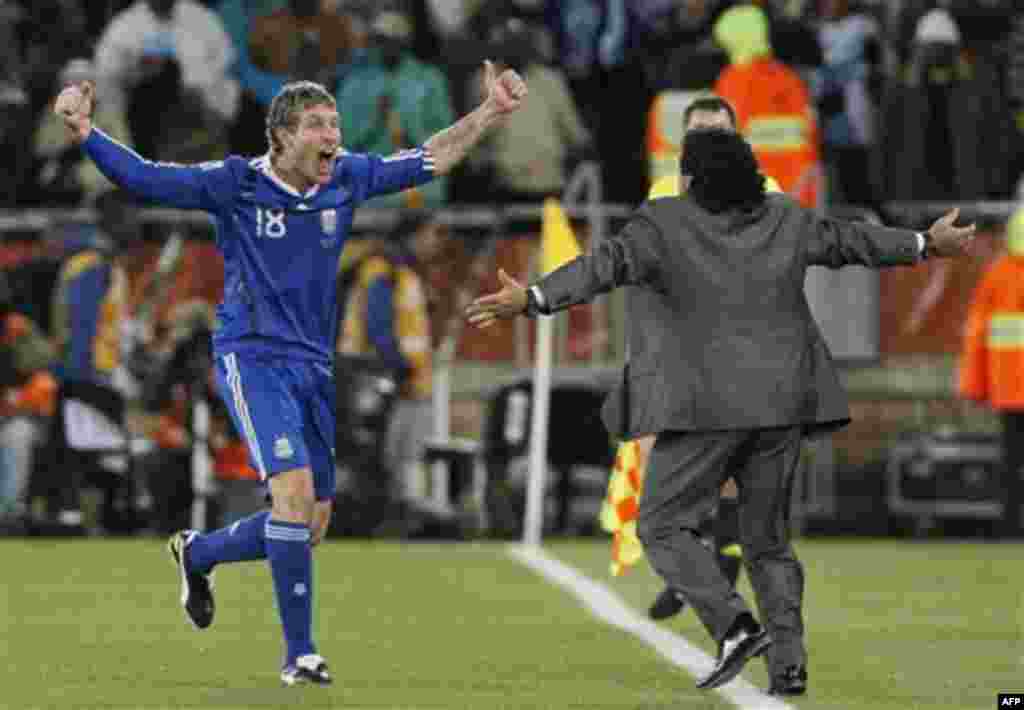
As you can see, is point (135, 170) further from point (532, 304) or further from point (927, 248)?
point (927, 248)

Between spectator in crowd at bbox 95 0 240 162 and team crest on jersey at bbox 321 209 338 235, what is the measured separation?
443 inches

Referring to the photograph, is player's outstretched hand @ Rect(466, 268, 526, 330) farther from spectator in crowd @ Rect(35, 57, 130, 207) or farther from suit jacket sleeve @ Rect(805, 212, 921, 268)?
spectator in crowd @ Rect(35, 57, 130, 207)

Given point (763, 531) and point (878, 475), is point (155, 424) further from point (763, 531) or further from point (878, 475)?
point (763, 531)

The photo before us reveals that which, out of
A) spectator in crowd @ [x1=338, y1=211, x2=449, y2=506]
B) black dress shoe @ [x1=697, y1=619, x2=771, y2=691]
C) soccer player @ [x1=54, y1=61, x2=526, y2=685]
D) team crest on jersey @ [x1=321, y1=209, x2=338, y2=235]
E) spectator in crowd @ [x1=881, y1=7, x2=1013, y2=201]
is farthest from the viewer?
spectator in crowd @ [x1=881, y1=7, x2=1013, y2=201]

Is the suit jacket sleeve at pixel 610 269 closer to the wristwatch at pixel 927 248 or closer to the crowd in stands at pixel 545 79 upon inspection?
the wristwatch at pixel 927 248

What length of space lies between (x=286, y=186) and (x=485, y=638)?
8.61ft

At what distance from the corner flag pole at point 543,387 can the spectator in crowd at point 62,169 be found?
327 centimetres

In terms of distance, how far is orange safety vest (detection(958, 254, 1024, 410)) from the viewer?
73.8 feet

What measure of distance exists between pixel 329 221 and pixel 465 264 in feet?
37.5

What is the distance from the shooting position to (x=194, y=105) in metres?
23.5

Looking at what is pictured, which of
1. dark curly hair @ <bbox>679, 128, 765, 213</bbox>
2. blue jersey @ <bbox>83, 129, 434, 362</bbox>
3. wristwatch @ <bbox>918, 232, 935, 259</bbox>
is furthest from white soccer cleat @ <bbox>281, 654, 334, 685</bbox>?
wristwatch @ <bbox>918, 232, 935, 259</bbox>

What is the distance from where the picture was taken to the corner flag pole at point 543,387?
824 inches

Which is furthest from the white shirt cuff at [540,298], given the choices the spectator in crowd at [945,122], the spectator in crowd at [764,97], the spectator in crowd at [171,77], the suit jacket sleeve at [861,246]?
the spectator in crowd at [945,122]

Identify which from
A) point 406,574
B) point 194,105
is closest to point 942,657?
point 406,574
